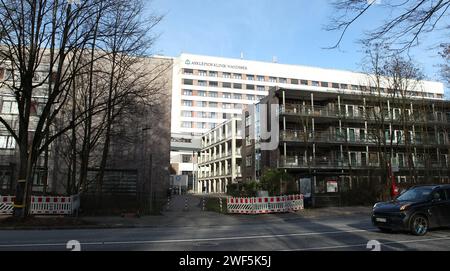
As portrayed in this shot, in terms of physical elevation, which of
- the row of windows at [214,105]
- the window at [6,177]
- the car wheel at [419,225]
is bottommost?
the car wheel at [419,225]

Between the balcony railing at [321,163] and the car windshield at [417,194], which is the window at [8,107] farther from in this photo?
the car windshield at [417,194]

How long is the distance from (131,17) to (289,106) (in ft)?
108

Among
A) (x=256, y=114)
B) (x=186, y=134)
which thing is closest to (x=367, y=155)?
(x=256, y=114)

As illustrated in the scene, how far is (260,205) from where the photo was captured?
25.0 m

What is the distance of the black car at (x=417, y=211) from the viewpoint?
11914mm

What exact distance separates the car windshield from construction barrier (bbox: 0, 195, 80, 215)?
17.0 m

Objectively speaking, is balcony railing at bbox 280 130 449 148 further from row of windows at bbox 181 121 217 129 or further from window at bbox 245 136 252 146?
row of windows at bbox 181 121 217 129

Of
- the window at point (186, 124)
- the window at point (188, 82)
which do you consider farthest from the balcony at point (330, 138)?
the window at point (188, 82)

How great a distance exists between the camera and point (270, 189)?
3184cm

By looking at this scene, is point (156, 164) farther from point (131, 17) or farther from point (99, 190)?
point (131, 17)

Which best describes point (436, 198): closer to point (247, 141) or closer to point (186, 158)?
point (247, 141)

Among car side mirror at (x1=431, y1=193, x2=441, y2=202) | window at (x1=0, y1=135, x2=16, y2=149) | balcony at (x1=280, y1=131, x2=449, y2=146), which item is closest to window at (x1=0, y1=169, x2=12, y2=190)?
window at (x1=0, y1=135, x2=16, y2=149)

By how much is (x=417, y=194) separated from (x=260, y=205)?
1292 centimetres

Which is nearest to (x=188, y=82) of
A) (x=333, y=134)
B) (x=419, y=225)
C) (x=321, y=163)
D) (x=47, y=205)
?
(x=333, y=134)
